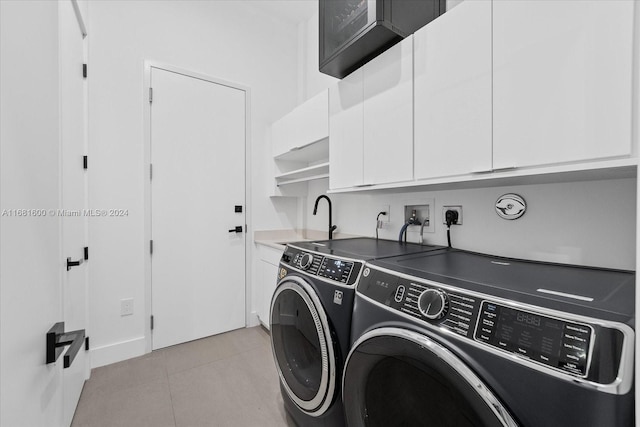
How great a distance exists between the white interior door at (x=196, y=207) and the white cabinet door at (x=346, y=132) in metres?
1.10

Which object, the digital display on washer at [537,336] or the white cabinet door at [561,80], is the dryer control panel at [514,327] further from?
the white cabinet door at [561,80]

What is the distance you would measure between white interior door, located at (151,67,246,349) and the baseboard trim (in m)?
0.11

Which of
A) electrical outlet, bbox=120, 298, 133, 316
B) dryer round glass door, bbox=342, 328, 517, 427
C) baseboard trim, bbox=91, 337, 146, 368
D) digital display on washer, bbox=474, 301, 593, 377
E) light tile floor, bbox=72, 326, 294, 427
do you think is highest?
digital display on washer, bbox=474, 301, 593, 377

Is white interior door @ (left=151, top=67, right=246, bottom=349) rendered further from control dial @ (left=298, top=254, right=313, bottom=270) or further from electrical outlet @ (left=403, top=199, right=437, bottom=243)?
electrical outlet @ (left=403, top=199, right=437, bottom=243)

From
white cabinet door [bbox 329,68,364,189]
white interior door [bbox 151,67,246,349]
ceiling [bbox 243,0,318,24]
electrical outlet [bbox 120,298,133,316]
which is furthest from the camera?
ceiling [bbox 243,0,318,24]

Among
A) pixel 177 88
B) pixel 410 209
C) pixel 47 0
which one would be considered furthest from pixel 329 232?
pixel 47 0

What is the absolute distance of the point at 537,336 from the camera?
56 centimetres

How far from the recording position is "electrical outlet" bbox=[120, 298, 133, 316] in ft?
6.67

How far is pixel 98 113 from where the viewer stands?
76.6 inches

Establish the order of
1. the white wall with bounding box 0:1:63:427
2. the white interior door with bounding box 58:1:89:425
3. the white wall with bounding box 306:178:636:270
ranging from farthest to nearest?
the white interior door with bounding box 58:1:89:425, the white wall with bounding box 306:178:636:270, the white wall with bounding box 0:1:63:427

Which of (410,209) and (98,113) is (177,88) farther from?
(410,209)

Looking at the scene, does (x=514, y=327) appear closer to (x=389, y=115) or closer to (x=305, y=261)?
(x=305, y=261)

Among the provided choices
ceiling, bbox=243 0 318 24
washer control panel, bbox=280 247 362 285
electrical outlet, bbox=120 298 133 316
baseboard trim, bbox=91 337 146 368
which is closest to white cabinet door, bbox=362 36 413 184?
washer control panel, bbox=280 247 362 285

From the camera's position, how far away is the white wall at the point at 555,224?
1.00 m
